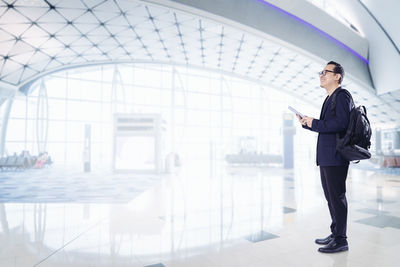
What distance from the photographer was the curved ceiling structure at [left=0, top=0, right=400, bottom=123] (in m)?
14.6

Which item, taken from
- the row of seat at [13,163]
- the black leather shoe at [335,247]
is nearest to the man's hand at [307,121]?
the black leather shoe at [335,247]

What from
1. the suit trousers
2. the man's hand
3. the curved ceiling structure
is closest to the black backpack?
the suit trousers

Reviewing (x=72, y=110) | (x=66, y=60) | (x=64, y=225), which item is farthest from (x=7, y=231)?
(x=66, y=60)

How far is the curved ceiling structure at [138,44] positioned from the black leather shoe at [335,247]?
37.0 feet

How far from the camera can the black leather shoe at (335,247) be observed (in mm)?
2473

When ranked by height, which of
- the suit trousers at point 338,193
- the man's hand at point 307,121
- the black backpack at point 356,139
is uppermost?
the man's hand at point 307,121

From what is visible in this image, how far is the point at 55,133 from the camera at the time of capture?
21188mm

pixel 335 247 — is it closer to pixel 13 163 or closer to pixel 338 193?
pixel 338 193

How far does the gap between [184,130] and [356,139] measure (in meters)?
21.9

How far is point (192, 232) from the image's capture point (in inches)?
129

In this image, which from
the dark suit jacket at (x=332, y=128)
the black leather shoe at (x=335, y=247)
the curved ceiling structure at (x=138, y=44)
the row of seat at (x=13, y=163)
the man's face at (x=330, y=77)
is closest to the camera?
the dark suit jacket at (x=332, y=128)

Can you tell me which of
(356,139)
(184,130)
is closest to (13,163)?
(184,130)

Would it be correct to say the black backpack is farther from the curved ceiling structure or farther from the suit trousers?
the curved ceiling structure

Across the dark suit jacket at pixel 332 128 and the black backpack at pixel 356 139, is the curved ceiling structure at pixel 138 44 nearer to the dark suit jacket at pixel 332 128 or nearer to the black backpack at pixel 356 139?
the dark suit jacket at pixel 332 128
